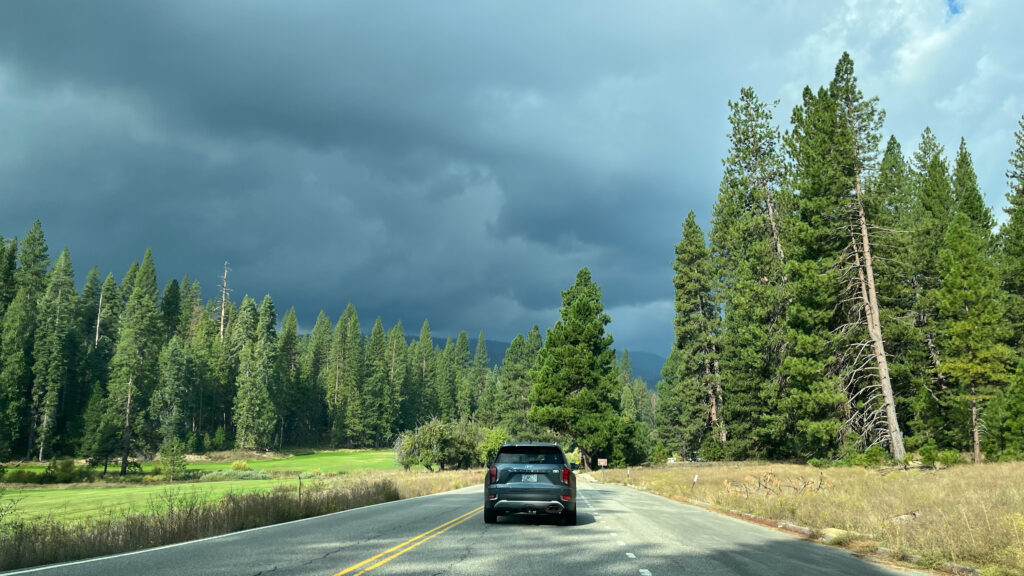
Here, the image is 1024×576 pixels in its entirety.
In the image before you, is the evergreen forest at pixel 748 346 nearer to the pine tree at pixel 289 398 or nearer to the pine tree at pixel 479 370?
the pine tree at pixel 289 398

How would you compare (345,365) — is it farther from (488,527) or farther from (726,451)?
(488,527)

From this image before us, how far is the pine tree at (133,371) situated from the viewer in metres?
71.1

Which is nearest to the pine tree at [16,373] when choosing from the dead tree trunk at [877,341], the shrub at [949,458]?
the dead tree trunk at [877,341]

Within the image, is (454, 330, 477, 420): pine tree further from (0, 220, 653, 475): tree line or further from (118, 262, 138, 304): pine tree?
(118, 262, 138, 304): pine tree

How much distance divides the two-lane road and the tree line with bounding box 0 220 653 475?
45.1m

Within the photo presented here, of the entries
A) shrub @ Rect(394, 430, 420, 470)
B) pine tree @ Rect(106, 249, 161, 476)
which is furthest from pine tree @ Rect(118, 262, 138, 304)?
shrub @ Rect(394, 430, 420, 470)

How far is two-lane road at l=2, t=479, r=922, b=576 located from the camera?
312 inches

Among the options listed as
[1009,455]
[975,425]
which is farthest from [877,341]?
[975,425]

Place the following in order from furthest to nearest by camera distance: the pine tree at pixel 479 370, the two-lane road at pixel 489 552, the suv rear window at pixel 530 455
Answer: the pine tree at pixel 479 370
the suv rear window at pixel 530 455
the two-lane road at pixel 489 552

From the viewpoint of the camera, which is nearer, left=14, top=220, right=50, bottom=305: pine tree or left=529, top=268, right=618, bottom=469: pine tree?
left=529, top=268, right=618, bottom=469: pine tree

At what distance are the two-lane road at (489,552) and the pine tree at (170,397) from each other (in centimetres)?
8074

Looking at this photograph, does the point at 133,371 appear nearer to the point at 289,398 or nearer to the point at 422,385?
the point at 289,398

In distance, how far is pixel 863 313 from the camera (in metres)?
38.8

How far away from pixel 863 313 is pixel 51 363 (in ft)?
303
